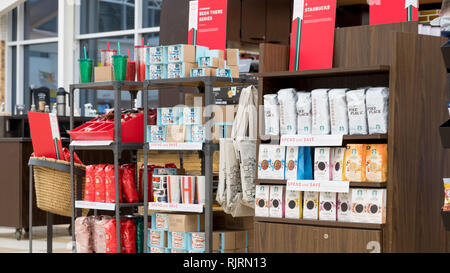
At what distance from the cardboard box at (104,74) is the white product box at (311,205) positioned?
1989 millimetres

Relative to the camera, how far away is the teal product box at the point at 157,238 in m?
4.56

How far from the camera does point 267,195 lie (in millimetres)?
3730

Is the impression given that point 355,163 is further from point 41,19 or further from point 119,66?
point 41,19

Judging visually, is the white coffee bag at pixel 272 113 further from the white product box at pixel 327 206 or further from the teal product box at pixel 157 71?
the teal product box at pixel 157 71

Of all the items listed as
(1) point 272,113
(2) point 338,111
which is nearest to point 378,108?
(2) point 338,111

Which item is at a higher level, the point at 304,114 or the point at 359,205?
the point at 304,114

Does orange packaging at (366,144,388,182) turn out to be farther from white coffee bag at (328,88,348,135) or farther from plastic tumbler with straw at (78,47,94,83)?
plastic tumbler with straw at (78,47,94,83)

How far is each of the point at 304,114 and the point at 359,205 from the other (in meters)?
0.55

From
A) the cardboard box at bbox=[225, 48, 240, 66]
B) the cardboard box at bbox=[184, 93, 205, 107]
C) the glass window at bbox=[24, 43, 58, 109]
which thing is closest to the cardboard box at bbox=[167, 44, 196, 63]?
the cardboard box at bbox=[225, 48, 240, 66]

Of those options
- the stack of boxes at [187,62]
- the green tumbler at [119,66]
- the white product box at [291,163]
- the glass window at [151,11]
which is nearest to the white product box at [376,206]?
the white product box at [291,163]

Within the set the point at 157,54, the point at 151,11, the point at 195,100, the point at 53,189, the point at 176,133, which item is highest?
the point at 151,11

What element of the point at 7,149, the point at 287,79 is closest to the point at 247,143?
the point at 287,79

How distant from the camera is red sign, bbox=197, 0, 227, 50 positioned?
4793 millimetres

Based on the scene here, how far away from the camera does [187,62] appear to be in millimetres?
4543
